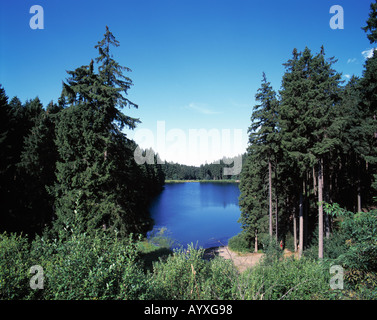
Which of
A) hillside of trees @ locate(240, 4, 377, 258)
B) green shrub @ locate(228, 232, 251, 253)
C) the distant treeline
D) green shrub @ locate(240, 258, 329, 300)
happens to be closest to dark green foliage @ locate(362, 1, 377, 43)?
hillside of trees @ locate(240, 4, 377, 258)

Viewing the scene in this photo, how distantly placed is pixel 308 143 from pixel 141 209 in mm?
14067

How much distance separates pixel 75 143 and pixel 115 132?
2689mm

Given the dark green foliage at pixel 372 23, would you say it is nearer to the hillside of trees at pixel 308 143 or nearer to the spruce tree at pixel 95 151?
the hillside of trees at pixel 308 143

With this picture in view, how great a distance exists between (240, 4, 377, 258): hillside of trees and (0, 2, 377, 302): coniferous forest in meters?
0.11

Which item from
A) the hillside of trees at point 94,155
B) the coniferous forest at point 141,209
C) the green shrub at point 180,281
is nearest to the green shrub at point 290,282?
the coniferous forest at point 141,209

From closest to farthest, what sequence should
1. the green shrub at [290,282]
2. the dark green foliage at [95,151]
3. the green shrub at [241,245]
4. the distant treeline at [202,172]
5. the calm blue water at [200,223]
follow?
the green shrub at [290,282] < the dark green foliage at [95,151] < the green shrub at [241,245] < the calm blue water at [200,223] < the distant treeline at [202,172]

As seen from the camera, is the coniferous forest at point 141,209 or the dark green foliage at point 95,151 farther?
the dark green foliage at point 95,151

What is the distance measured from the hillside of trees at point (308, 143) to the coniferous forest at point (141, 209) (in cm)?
11

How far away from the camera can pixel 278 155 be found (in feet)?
61.7

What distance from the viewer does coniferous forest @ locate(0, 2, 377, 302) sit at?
210 inches

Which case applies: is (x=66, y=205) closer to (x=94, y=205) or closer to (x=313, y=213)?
(x=94, y=205)

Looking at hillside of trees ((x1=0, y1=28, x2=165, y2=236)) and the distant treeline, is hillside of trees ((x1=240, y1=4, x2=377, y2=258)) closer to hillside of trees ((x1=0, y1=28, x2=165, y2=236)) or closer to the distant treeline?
hillside of trees ((x1=0, y1=28, x2=165, y2=236))

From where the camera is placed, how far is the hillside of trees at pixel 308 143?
13727 millimetres
